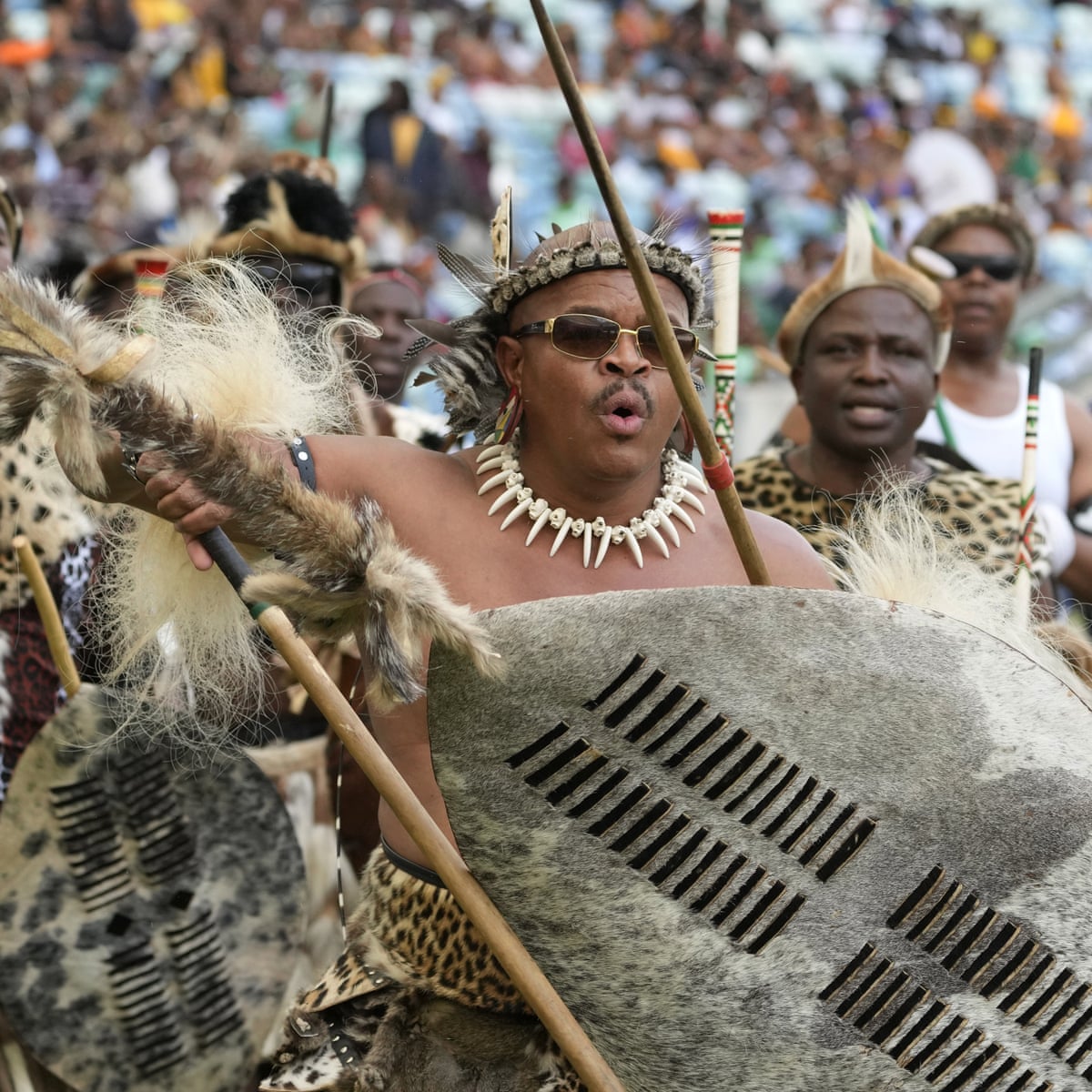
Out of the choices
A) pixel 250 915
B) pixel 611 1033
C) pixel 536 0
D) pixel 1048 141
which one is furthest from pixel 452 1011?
pixel 1048 141

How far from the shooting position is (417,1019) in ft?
9.80

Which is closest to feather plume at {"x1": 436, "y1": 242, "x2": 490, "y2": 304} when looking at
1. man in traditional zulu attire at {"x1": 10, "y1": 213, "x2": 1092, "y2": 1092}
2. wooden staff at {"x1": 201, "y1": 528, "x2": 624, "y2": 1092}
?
man in traditional zulu attire at {"x1": 10, "y1": 213, "x2": 1092, "y2": 1092}

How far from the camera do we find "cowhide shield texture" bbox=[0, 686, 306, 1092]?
389cm

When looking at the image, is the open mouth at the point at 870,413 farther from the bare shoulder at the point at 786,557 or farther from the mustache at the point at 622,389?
the mustache at the point at 622,389

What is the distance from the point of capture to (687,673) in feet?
7.87

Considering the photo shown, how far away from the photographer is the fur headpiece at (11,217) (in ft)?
15.8

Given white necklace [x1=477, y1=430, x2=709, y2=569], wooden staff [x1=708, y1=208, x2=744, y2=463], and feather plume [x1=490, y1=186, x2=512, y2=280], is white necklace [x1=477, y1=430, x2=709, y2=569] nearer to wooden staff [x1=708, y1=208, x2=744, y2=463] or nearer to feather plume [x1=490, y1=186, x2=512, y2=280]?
feather plume [x1=490, y1=186, x2=512, y2=280]

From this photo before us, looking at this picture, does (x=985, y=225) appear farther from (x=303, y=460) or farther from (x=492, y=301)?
(x=303, y=460)

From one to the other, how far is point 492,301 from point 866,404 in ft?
6.39

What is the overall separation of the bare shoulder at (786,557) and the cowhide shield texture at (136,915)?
163 cm

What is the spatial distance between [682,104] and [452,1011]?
1546 centimetres

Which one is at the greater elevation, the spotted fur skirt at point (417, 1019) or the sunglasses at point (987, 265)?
the sunglasses at point (987, 265)

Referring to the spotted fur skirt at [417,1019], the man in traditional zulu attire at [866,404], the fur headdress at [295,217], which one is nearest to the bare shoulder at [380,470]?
the spotted fur skirt at [417,1019]

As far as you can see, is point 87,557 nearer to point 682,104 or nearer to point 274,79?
point 274,79
